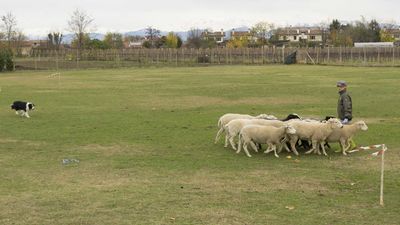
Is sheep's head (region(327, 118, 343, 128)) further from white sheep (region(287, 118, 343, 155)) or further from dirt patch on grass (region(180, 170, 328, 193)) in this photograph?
dirt patch on grass (region(180, 170, 328, 193))

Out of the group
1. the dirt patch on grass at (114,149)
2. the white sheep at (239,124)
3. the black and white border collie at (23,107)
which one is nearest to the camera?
the white sheep at (239,124)

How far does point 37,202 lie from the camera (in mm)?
10773

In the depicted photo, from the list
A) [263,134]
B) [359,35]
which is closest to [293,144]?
[263,134]

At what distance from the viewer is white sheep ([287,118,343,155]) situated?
15555 mm

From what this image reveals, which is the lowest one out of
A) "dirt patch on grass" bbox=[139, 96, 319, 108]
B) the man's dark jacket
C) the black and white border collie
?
"dirt patch on grass" bbox=[139, 96, 319, 108]

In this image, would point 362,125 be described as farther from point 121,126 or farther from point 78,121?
point 78,121

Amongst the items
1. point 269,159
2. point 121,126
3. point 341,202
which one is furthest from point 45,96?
point 341,202

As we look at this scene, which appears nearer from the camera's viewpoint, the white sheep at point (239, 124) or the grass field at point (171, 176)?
the grass field at point (171, 176)

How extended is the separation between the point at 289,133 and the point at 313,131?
28.2 inches

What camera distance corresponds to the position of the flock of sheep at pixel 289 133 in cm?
1536

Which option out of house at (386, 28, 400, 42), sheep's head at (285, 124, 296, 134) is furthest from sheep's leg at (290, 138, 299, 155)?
house at (386, 28, 400, 42)

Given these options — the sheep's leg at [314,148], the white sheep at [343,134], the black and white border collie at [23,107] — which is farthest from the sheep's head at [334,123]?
the black and white border collie at [23,107]

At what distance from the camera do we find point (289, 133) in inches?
604

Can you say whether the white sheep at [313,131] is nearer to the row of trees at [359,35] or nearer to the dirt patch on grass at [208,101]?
the dirt patch on grass at [208,101]
